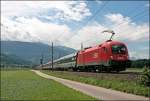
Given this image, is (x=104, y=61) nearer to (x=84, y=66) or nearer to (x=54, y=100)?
(x=84, y=66)

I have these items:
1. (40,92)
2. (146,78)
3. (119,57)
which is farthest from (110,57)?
(146,78)

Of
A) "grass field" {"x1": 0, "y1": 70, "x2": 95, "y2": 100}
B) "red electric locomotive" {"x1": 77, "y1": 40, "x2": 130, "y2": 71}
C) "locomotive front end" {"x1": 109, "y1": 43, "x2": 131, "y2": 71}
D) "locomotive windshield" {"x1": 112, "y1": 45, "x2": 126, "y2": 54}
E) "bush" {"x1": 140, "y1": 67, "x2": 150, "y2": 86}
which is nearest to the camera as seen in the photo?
"grass field" {"x1": 0, "y1": 70, "x2": 95, "y2": 100}

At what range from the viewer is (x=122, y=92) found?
72.3 ft

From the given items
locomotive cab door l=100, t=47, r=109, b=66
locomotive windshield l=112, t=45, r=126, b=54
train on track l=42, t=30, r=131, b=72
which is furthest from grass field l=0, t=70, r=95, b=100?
locomotive windshield l=112, t=45, r=126, b=54

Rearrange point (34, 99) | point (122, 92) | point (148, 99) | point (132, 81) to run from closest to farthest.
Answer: point (148, 99) → point (34, 99) → point (122, 92) → point (132, 81)

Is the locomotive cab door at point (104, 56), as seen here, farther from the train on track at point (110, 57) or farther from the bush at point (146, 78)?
the bush at point (146, 78)

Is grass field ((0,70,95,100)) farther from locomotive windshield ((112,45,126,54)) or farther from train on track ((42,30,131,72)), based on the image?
locomotive windshield ((112,45,126,54))

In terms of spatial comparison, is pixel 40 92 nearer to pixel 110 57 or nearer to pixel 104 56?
pixel 110 57

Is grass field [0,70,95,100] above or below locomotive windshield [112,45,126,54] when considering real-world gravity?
below

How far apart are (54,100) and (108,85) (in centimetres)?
714

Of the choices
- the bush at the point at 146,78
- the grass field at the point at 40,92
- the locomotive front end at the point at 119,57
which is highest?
the locomotive front end at the point at 119,57

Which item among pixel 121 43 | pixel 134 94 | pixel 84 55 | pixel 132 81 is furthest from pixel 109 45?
pixel 134 94

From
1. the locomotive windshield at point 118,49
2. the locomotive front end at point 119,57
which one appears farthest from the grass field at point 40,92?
the locomotive windshield at point 118,49

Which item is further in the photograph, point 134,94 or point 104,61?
point 104,61
